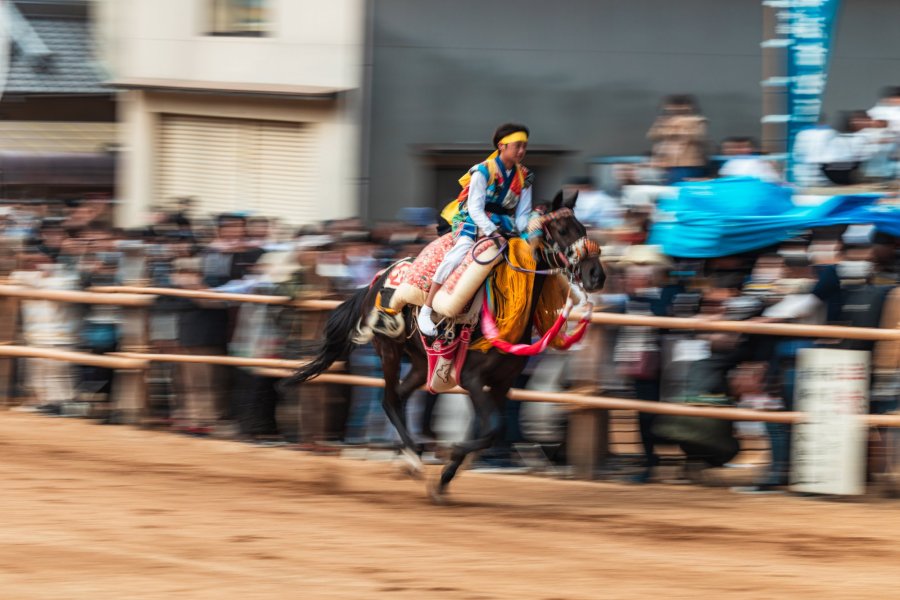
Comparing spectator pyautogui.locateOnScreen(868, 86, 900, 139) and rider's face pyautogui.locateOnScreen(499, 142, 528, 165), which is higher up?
spectator pyautogui.locateOnScreen(868, 86, 900, 139)

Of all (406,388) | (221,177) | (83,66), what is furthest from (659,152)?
(83,66)

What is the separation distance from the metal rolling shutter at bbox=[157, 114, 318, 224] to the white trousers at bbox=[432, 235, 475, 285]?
7.30m

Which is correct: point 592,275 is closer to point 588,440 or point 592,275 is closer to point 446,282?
point 446,282

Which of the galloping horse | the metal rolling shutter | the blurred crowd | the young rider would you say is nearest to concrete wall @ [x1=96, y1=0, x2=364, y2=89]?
the metal rolling shutter

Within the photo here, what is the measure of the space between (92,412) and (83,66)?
14014mm

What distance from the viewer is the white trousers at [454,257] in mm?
9557

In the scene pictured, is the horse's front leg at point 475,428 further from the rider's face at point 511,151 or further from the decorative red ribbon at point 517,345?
the rider's face at point 511,151

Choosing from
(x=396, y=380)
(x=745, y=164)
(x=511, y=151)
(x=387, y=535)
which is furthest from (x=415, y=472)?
(x=745, y=164)

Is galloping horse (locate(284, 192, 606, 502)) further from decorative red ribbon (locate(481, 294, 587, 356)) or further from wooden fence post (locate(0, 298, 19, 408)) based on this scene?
wooden fence post (locate(0, 298, 19, 408))

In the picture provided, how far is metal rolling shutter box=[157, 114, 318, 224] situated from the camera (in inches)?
669

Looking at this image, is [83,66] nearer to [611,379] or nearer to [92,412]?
[92,412]

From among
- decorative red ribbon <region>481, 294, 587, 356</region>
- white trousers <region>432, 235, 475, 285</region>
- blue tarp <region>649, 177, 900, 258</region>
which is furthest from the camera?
blue tarp <region>649, 177, 900, 258</region>

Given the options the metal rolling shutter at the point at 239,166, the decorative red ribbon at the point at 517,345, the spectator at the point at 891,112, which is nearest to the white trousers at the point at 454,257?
the decorative red ribbon at the point at 517,345

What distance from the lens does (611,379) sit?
10.4 m
